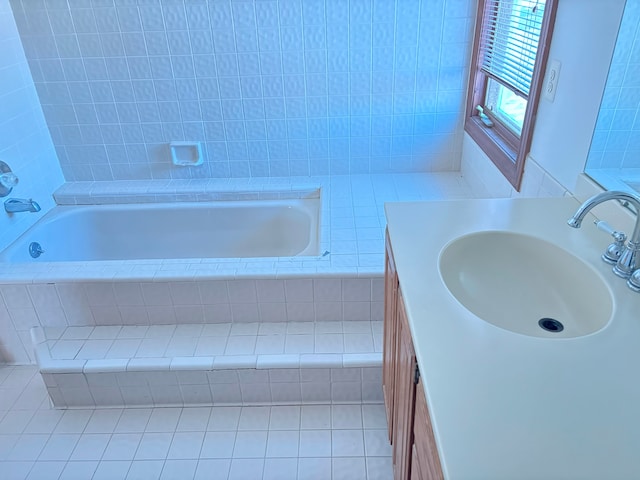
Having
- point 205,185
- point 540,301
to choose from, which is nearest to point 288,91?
point 205,185

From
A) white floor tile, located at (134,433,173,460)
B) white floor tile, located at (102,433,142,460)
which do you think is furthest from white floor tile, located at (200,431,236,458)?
white floor tile, located at (102,433,142,460)

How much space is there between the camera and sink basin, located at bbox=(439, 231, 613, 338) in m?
1.09

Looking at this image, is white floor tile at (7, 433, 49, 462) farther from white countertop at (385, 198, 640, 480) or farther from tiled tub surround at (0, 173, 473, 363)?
white countertop at (385, 198, 640, 480)

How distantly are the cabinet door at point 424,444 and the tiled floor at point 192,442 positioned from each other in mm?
705

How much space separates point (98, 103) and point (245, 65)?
35.1 inches

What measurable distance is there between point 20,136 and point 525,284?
264 cm

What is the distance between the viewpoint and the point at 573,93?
1444mm

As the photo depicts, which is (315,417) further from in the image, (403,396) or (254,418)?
(403,396)

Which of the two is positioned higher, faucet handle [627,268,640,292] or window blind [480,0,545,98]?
window blind [480,0,545,98]

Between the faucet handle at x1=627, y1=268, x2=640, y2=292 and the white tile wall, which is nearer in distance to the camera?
the faucet handle at x1=627, y1=268, x2=640, y2=292

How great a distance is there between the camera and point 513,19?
206cm

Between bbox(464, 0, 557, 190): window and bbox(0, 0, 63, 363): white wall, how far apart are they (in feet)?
8.02

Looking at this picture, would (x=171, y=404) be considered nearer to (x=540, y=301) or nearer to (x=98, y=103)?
(x=540, y=301)

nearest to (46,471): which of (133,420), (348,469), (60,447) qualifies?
(60,447)
